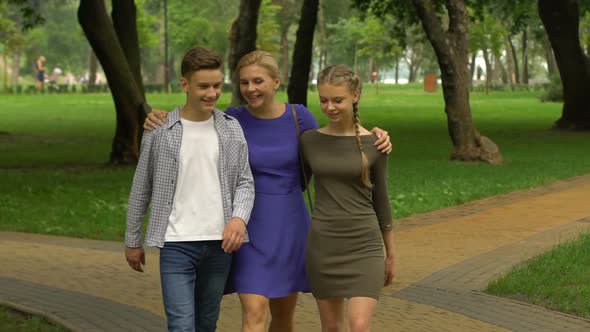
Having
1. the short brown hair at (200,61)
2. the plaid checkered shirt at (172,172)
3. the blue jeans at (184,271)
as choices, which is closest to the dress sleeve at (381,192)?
the plaid checkered shirt at (172,172)

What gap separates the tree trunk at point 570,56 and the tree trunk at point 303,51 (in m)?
6.58

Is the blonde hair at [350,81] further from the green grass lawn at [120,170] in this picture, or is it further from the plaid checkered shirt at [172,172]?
the green grass lawn at [120,170]

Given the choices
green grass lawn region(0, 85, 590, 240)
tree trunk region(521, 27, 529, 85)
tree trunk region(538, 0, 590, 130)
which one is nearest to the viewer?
green grass lawn region(0, 85, 590, 240)

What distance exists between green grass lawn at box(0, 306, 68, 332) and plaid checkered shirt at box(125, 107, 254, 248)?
8.38 ft

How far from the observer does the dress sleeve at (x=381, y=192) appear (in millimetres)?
5363

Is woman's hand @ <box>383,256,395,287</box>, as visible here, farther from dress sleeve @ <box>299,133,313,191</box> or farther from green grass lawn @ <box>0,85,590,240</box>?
green grass lawn @ <box>0,85,590,240</box>

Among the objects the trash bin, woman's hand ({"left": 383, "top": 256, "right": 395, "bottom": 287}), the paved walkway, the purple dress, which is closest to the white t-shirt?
the purple dress

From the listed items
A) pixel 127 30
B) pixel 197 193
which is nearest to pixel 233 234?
pixel 197 193

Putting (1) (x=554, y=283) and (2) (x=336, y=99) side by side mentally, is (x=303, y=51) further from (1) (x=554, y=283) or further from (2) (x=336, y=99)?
(2) (x=336, y=99)

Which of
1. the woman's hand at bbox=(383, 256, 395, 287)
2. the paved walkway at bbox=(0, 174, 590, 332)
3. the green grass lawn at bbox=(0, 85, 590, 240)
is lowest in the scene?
the green grass lawn at bbox=(0, 85, 590, 240)

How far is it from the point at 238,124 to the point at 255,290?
0.73 m

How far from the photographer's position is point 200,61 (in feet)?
16.6

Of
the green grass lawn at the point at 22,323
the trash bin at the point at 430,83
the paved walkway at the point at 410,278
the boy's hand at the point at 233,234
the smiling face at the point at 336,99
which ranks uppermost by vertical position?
the smiling face at the point at 336,99

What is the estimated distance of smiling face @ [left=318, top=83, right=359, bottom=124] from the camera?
521cm
